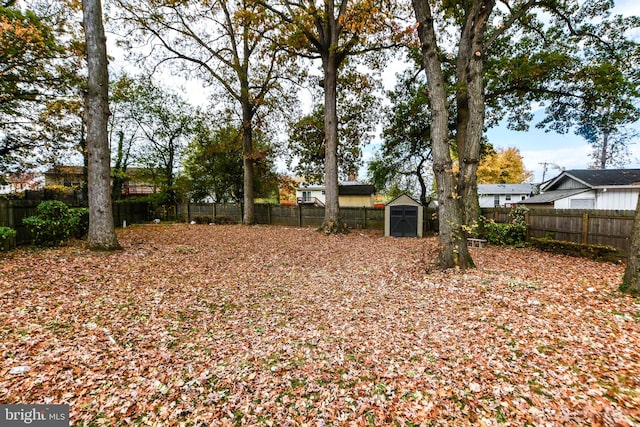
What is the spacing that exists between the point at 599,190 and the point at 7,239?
24.2 metres

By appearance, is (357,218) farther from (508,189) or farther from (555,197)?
(508,189)

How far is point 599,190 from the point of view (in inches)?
553

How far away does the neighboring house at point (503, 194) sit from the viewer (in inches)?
1164

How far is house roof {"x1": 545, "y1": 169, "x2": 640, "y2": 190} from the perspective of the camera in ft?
43.8

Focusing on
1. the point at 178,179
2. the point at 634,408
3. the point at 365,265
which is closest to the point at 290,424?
the point at 634,408

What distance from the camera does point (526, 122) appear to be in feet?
42.9

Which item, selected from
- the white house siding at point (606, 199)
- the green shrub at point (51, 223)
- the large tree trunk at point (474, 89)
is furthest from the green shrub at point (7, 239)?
the white house siding at point (606, 199)

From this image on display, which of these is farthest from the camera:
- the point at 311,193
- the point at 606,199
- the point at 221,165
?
the point at 311,193

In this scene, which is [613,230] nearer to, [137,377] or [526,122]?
[526,122]

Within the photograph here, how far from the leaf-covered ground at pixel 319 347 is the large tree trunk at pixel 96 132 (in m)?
1.52

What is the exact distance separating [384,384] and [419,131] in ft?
48.4

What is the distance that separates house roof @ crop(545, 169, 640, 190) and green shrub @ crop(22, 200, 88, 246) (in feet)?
75.2

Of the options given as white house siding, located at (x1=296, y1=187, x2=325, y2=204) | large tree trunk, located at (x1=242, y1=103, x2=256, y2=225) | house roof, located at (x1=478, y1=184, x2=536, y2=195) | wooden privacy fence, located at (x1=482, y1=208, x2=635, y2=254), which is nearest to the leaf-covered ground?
wooden privacy fence, located at (x1=482, y1=208, x2=635, y2=254)

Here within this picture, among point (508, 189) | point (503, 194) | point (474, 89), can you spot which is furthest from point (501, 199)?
point (474, 89)
